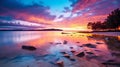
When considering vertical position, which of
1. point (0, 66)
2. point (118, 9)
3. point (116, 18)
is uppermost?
point (118, 9)

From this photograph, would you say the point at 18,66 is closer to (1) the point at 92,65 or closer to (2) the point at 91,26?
(1) the point at 92,65

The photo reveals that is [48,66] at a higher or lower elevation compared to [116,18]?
lower

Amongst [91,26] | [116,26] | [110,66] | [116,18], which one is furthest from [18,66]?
[91,26]

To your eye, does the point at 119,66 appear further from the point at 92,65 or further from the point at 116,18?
the point at 116,18

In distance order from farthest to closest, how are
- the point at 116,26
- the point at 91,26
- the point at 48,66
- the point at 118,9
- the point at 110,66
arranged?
1. the point at 91,26
2. the point at 116,26
3. the point at 118,9
4. the point at 48,66
5. the point at 110,66

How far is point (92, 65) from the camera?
1066 centimetres

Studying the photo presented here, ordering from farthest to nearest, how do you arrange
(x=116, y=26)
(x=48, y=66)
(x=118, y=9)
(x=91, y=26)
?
(x=91, y=26) < (x=116, y=26) < (x=118, y=9) < (x=48, y=66)

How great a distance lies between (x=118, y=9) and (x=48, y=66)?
58221 millimetres

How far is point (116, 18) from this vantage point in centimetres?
6116

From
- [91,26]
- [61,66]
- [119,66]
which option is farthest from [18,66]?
[91,26]

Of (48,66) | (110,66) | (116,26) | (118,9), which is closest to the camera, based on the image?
(110,66)

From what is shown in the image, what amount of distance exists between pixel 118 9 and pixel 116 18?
4025 mm

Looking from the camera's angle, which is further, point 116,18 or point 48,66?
point 116,18

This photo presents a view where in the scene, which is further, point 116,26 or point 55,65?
point 116,26
